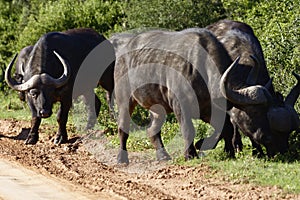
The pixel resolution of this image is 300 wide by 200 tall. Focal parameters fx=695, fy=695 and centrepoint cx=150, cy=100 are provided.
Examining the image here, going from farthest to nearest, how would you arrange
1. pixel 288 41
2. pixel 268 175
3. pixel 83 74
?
pixel 83 74 < pixel 288 41 < pixel 268 175

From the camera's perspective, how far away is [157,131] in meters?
12.3

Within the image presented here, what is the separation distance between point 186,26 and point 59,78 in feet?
23.1

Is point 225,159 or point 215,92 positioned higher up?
point 215,92

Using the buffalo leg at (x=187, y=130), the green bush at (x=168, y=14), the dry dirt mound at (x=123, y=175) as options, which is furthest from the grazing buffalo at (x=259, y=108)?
the green bush at (x=168, y=14)

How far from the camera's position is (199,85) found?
10.7 m

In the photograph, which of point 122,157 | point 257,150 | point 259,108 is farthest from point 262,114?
point 122,157

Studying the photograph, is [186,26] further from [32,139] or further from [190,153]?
[190,153]

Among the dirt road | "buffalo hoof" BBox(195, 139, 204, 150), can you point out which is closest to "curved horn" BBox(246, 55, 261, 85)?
"buffalo hoof" BBox(195, 139, 204, 150)

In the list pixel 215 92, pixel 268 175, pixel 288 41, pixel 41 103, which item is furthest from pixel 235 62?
pixel 41 103

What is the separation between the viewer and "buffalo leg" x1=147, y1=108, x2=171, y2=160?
11941 mm

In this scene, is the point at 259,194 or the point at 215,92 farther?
the point at 215,92

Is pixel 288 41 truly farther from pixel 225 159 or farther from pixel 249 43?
pixel 225 159

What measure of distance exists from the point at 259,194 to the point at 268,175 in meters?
0.85

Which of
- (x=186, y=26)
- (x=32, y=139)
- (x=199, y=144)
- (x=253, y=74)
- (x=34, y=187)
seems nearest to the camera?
(x=34, y=187)
